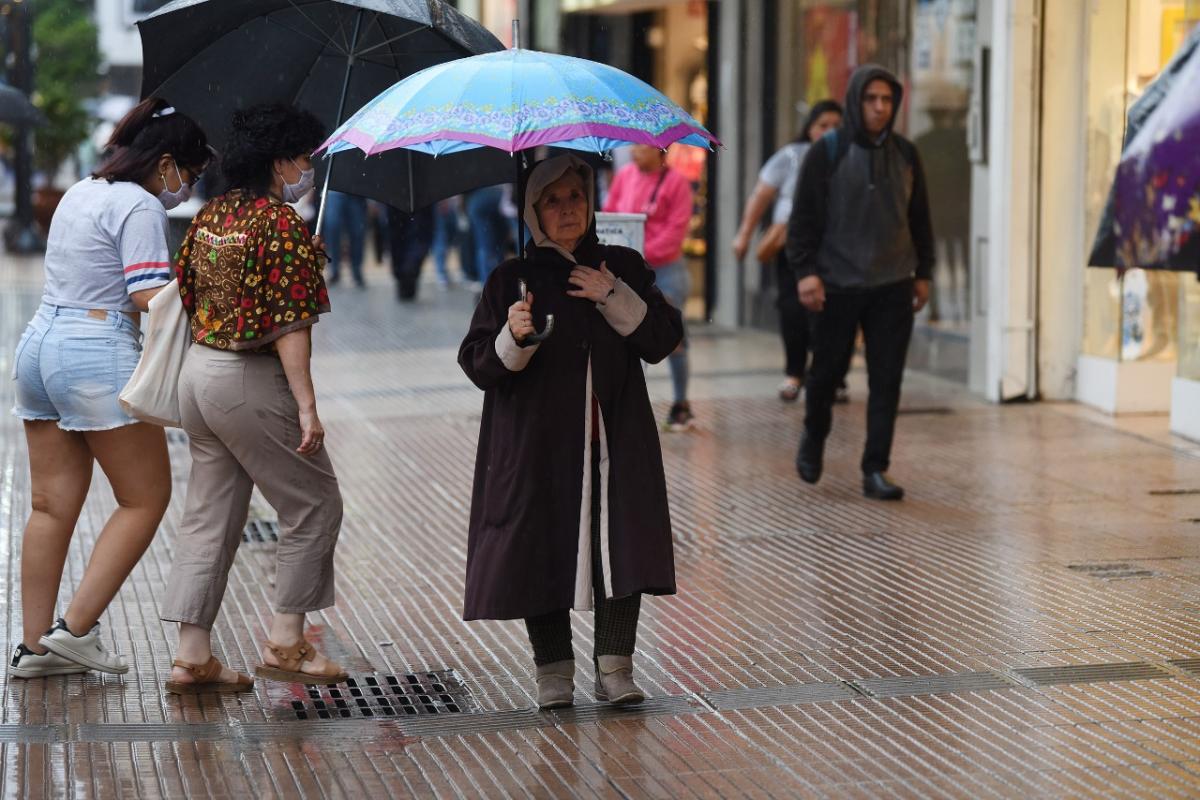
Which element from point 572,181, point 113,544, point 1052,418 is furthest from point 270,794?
point 1052,418

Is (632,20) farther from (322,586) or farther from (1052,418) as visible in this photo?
(322,586)

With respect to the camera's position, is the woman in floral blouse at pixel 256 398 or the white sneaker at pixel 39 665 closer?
the woman in floral blouse at pixel 256 398

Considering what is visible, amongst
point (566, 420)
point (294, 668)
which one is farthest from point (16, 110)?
point (566, 420)

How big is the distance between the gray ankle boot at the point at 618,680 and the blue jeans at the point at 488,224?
1388cm

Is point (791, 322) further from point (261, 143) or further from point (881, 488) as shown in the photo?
point (261, 143)

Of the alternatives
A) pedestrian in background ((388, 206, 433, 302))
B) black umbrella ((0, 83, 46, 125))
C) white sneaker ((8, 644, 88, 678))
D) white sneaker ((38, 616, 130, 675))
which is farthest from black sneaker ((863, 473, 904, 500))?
pedestrian in background ((388, 206, 433, 302))

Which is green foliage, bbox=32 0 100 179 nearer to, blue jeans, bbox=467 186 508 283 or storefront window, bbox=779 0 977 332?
blue jeans, bbox=467 186 508 283

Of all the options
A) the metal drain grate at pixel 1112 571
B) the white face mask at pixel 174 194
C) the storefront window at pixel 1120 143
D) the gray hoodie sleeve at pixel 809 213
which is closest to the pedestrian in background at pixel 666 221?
the gray hoodie sleeve at pixel 809 213

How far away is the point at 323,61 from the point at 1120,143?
6.53 metres

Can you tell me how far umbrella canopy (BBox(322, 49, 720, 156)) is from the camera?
4.87 meters

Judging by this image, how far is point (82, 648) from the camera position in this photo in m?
5.85

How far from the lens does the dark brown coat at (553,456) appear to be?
5359 mm

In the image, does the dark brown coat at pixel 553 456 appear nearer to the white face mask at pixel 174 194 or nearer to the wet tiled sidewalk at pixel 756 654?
the wet tiled sidewalk at pixel 756 654

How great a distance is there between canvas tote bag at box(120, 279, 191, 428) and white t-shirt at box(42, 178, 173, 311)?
5.2 inches
